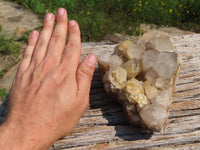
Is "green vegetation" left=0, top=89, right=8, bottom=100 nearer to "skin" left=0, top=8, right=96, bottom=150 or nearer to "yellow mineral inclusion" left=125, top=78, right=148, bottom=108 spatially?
"skin" left=0, top=8, right=96, bottom=150

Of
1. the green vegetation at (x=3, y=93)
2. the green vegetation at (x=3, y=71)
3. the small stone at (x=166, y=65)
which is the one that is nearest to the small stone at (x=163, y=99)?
the small stone at (x=166, y=65)

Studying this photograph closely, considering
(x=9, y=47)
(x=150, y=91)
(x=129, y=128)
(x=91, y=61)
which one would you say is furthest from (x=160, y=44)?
(x=9, y=47)

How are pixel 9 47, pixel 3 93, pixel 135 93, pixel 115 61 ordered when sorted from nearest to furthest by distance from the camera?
pixel 135 93, pixel 115 61, pixel 3 93, pixel 9 47

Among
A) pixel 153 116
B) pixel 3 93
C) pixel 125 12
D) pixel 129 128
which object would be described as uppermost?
pixel 125 12

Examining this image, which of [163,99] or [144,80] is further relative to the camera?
[144,80]

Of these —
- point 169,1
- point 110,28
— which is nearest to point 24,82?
point 110,28

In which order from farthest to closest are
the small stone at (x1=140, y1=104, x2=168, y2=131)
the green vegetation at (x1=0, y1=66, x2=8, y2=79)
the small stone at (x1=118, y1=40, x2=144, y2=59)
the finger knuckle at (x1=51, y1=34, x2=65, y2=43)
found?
the green vegetation at (x1=0, y1=66, x2=8, y2=79) → the finger knuckle at (x1=51, y1=34, x2=65, y2=43) → the small stone at (x1=118, y1=40, x2=144, y2=59) → the small stone at (x1=140, y1=104, x2=168, y2=131)

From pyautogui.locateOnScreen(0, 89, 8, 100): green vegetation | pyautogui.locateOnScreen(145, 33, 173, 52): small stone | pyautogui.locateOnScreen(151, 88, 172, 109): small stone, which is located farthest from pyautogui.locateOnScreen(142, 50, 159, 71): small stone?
pyautogui.locateOnScreen(0, 89, 8, 100): green vegetation

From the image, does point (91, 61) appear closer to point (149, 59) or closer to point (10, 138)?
point (149, 59)
